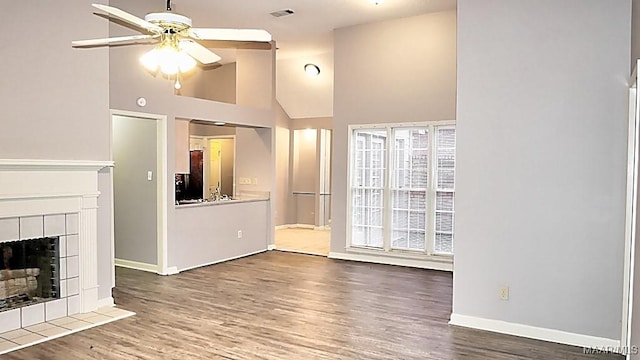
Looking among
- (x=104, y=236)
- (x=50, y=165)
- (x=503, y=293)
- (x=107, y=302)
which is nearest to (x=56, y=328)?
(x=107, y=302)

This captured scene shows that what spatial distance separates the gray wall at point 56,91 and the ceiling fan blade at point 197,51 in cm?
112

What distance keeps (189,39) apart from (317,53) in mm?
5245

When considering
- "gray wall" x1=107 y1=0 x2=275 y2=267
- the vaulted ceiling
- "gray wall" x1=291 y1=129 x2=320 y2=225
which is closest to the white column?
"gray wall" x1=107 y1=0 x2=275 y2=267

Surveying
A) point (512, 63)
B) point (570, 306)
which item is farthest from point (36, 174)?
point (570, 306)

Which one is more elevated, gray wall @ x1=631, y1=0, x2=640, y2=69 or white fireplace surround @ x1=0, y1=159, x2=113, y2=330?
gray wall @ x1=631, y1=0, x2=640, y2=69

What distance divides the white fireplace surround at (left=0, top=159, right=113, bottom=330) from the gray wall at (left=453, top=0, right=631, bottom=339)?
3.21 meters

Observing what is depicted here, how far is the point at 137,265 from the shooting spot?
605cm

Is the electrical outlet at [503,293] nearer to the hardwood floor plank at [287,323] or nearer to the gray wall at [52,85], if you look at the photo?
the hardwood floor plank at [287,323]

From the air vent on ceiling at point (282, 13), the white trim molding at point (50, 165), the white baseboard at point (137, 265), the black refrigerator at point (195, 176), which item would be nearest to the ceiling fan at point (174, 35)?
the white trim molding at point (50, 165)

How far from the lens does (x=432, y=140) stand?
20.4 feet

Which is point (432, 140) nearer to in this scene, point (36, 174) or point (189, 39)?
point (189, 39)

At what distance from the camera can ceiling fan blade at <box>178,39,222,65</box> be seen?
11.4 ft

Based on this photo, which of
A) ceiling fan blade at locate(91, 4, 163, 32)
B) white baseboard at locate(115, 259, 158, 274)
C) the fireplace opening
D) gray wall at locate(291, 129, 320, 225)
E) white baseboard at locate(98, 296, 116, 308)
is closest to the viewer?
ceiling fan blade at locate(91, 4, 163, 32)

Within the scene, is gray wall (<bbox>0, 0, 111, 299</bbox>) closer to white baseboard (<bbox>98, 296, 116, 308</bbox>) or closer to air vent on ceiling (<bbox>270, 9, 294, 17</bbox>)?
white baseboard (<bbox>98, 296, 116, 308</bbox>)
